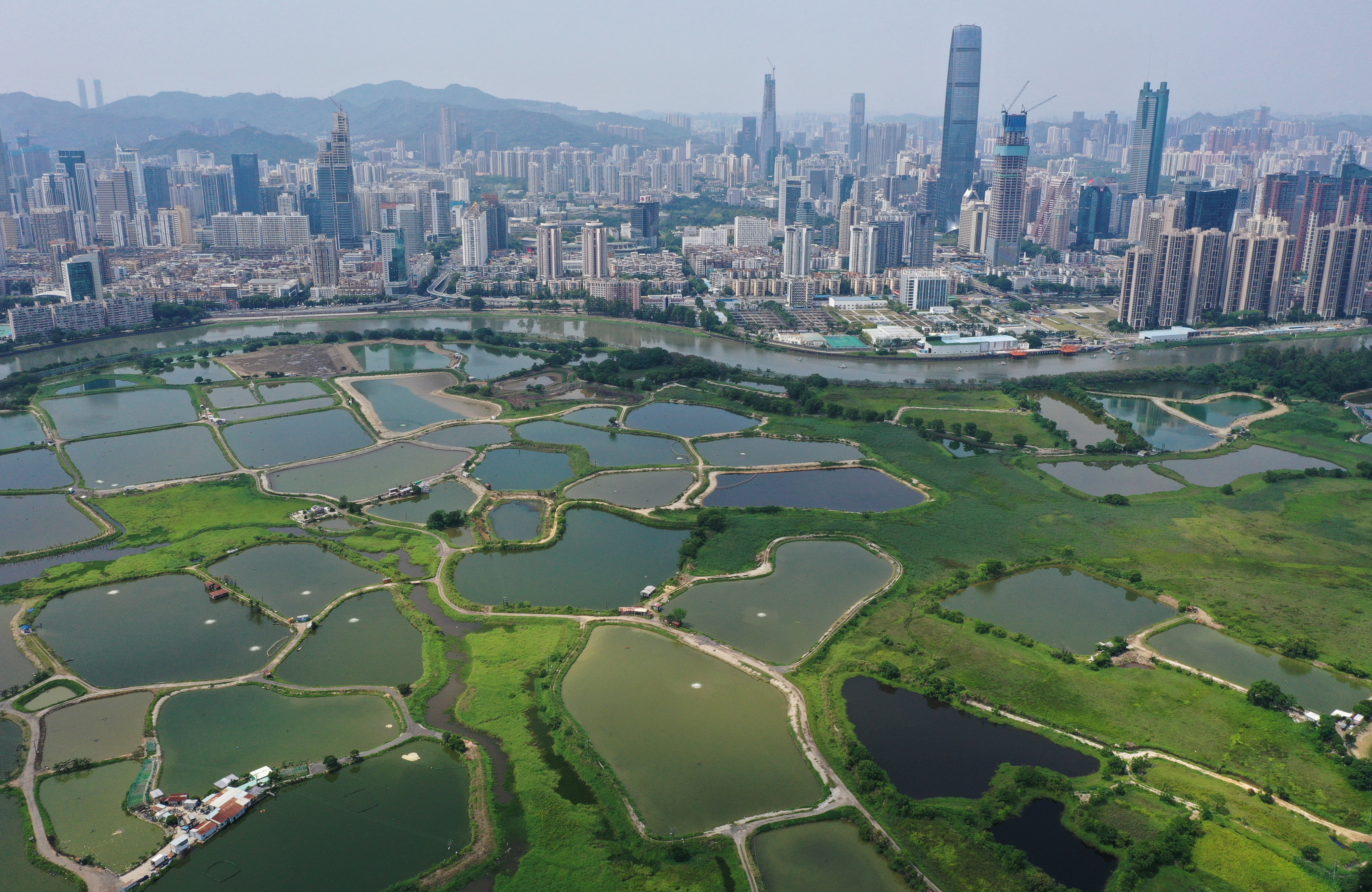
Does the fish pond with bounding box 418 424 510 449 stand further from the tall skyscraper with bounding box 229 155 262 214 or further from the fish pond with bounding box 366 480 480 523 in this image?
the tall skyscraper with bounding box 229 155 262 214

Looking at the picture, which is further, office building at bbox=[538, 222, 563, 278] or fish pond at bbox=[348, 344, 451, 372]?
office building at bbox=[538, 222, 563, 278]

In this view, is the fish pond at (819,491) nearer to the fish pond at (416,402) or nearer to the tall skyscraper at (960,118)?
the fish pond at (416,402)

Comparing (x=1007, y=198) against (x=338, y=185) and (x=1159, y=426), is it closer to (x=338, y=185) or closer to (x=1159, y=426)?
(x=1159, y=426)

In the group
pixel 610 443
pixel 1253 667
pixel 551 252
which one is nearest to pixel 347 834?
pixel 1253 667

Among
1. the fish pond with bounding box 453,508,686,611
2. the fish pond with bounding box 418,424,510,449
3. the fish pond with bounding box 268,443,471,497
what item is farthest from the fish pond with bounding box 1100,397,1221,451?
the fish pond with bounding box 268,443,471,497

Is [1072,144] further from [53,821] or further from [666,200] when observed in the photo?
[53,821]

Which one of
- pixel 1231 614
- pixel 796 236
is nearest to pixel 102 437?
pixel 1231 614
